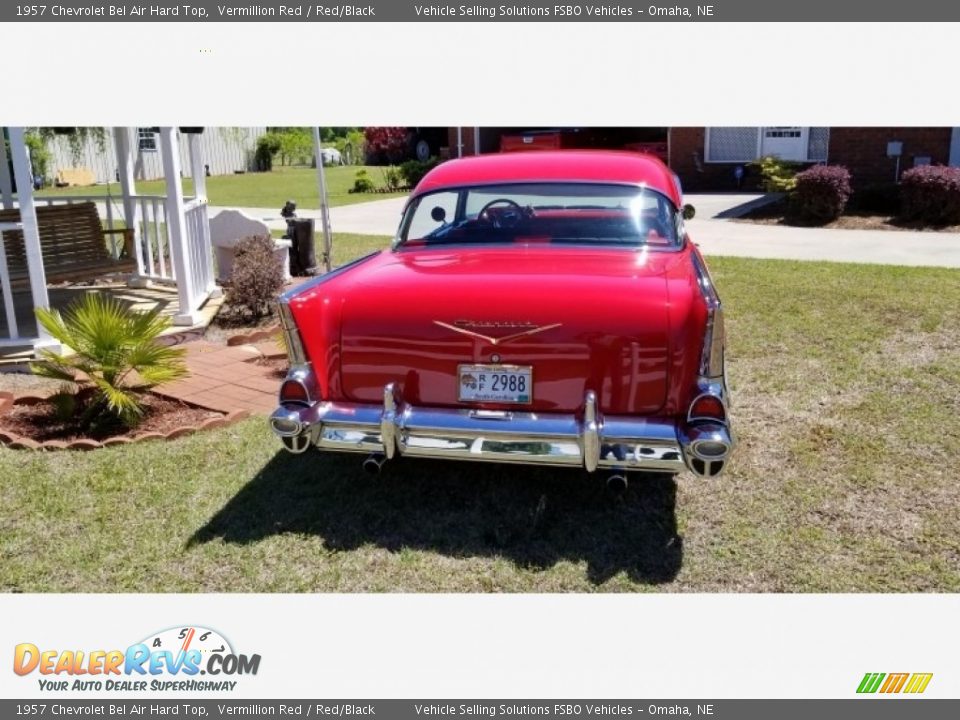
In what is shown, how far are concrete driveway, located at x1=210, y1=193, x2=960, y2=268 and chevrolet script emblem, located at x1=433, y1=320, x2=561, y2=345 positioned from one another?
27.6ft

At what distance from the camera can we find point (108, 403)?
206 inches

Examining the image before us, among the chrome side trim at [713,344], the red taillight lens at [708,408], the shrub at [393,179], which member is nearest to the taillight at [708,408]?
the red taillight lens at [708,408]

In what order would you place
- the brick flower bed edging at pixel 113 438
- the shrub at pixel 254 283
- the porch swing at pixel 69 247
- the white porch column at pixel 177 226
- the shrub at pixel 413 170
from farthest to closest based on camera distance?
1. the shrub at pixel 413 170
2. the porch swing at pixel 69 247
3. the shrub at pixel 254 283
4. the white porch column at pixel 177 226
5. the brick flower bed edging at pixel 113 438

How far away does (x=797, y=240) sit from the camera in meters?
12.8

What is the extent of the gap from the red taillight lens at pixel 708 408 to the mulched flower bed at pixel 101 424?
10.0ft

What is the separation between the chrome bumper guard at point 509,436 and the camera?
3555 mm

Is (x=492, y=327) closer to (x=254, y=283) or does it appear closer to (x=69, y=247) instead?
(x=254, y=283)

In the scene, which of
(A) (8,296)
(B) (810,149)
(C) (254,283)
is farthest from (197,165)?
(B) (810,149)

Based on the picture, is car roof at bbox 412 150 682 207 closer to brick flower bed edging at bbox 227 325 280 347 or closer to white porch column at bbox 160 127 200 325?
brick flower bed edging at bbox 227 325 280 347

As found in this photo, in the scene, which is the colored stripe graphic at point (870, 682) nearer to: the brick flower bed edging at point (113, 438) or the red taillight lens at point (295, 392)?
the red taillight lens at point (295, 392)

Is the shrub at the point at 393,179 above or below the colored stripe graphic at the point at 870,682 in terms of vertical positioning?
above

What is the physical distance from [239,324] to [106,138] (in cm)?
2887

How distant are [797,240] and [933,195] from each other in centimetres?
299

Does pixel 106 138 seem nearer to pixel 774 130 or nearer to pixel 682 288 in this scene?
pixel 774 130
